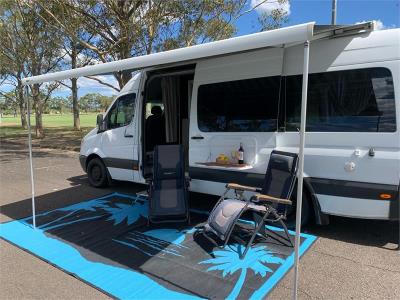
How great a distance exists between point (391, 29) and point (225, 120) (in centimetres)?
235

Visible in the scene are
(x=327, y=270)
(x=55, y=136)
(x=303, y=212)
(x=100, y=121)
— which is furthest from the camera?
(x=55, y=136)

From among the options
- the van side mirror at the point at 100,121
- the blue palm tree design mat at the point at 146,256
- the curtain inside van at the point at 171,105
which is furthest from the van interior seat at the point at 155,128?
the blue palm tree design mat at the point at 146,256

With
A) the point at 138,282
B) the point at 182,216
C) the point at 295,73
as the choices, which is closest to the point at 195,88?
the point at 295,73

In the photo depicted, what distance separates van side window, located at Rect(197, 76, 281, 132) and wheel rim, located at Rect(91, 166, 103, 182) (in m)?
2.90

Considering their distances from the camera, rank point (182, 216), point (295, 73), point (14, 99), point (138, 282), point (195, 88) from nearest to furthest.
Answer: point (138, 282) < point (295, 73) < point (182, 216) < point (195, 88) < point (14, 99)

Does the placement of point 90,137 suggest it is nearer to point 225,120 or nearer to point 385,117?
point 225,120

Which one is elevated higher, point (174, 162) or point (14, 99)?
point (14, 99)

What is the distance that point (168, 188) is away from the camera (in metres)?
5.21

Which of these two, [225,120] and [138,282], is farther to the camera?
[225,120]

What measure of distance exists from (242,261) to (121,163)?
353 centimetres

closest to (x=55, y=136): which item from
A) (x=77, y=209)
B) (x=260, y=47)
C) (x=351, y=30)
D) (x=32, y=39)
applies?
(x=32, y=39)

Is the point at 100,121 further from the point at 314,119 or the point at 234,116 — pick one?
the point at 314,119

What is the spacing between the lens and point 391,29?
12.4ft

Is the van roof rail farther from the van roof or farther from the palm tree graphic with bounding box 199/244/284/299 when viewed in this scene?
the palm tree graphic with bounding box 199/244/284/299
